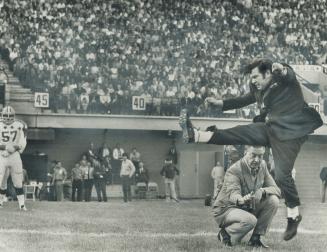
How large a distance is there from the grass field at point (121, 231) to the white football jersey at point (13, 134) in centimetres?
112

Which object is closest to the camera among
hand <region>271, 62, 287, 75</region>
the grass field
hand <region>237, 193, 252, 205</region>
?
hand <region>271, 62, 287, 75</region>

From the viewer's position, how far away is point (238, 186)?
24.1 feet

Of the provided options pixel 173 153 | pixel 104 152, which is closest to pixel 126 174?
pixel 104 152

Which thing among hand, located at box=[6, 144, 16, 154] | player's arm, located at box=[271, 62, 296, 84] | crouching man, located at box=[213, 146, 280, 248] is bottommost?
crouching man, located at box=[213, 146, 280, 248]

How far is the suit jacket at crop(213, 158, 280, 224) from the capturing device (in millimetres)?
7367

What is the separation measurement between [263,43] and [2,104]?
30.6 feet

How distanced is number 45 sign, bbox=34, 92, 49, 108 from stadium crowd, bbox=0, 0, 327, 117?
0.18 m

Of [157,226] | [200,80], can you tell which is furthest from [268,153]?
[157,226]

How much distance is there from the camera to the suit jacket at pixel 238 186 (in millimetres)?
7367

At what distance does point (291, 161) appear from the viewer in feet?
23.5

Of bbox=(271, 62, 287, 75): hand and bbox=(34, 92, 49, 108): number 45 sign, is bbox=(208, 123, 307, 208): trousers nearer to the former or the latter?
bbox=(271, 62, 287, 75): hand

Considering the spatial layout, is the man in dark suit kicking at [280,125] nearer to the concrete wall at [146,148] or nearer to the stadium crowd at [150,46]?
the stadium crowd at [150,46]

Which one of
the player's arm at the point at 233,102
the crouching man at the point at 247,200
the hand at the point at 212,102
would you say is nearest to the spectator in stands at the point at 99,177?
the crouching man at the point at 247,200

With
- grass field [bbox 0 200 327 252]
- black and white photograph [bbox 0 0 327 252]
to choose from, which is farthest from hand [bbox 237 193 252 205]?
black and white photograph [bbox 0 0 327 252]
